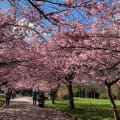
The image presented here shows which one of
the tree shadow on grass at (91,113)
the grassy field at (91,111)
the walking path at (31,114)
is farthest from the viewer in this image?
the grassy field at (91,111)

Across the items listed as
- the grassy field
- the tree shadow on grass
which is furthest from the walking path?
the grassy field

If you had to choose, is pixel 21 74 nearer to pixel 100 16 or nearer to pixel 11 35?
pixel 11 35

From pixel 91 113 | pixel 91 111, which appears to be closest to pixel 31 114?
pixel 91 113

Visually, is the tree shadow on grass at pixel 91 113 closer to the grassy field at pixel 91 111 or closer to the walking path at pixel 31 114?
the grassy field at pixel 91 111

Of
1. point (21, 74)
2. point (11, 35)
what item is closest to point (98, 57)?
point (11, 35)

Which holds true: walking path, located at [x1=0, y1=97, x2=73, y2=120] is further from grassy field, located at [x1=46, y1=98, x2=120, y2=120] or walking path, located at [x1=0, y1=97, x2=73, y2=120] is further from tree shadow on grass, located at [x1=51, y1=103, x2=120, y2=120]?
grassy field, located at [x1=46, y1=98, x2=120, y2=120]

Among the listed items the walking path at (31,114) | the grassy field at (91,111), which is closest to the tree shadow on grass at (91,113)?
the grassy field at (91,111)

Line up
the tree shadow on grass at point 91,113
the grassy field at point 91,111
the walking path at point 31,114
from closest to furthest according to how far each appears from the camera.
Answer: the walking path at point 31,114 < the tree shadow on grass at point 91,113 < the grassy field at point 91,111

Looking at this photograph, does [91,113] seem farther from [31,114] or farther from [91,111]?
[31,114]

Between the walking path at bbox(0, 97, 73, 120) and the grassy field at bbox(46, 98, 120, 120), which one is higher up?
the walking path at bbox(0, 97, 73, 120)

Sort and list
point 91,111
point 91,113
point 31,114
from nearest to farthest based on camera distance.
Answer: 1. point 31,114
2. point 91,113
3. point 91,111

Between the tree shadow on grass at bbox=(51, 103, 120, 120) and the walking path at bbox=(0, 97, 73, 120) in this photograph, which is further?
the tree shadow on grass at bbox=(51, 103, 120, 120)

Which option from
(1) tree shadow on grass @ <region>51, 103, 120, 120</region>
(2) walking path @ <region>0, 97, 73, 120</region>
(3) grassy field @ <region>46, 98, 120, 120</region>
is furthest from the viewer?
(3) grassy field @ <region>46, 98, 120, 120</region>

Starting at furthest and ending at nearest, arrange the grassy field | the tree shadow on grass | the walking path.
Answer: the grassy field → the tree shadow on grass → the walking path
